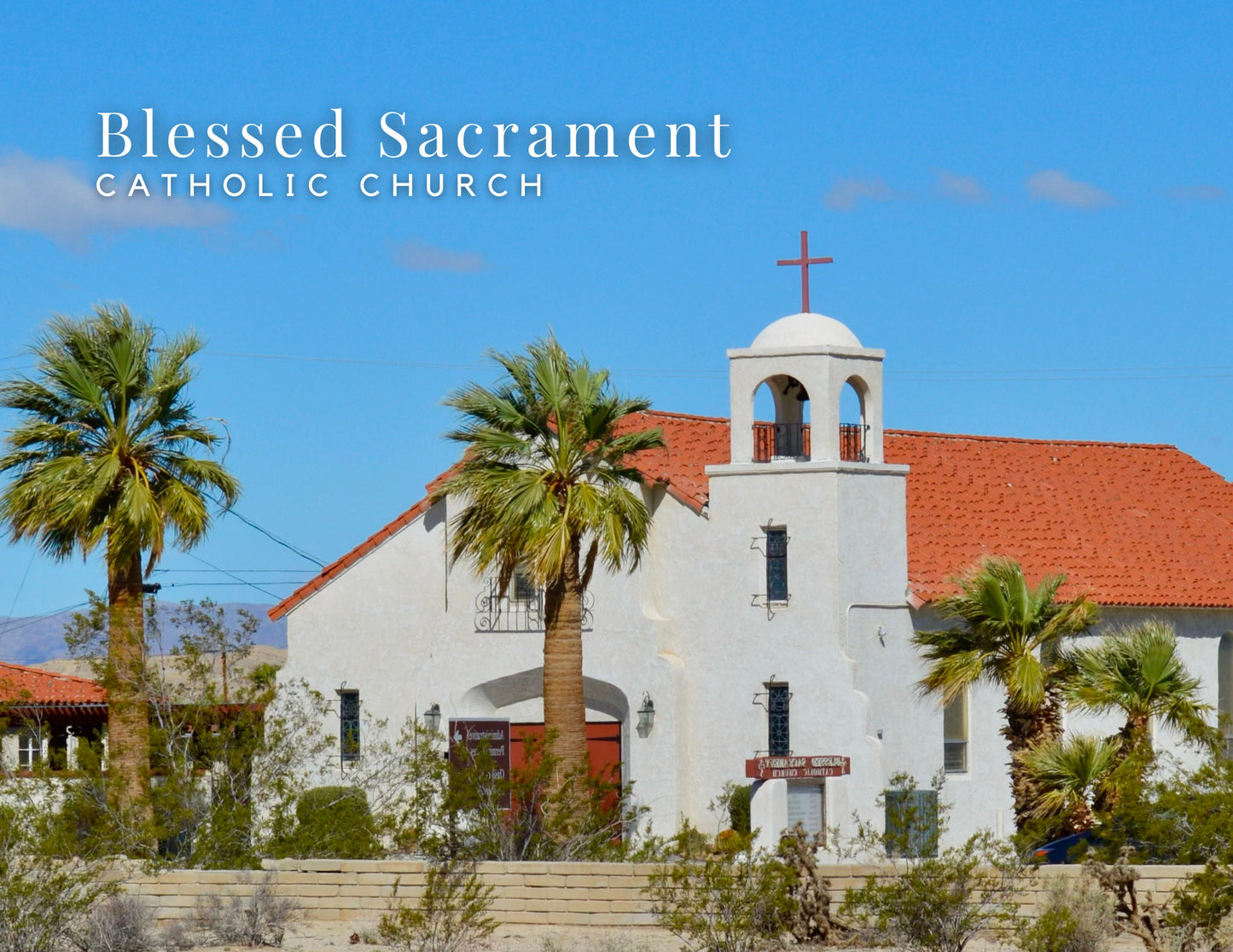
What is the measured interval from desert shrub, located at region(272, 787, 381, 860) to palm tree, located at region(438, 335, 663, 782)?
4036 millimetres

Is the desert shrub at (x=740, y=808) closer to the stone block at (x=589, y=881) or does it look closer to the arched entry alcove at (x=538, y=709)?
the arched entry alcove at (x=538, y=709)

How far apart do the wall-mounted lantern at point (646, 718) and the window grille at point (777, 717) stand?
7.05 ft

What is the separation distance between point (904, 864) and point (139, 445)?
15.0 metres

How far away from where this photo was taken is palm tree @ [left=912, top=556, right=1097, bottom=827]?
32.8 meters

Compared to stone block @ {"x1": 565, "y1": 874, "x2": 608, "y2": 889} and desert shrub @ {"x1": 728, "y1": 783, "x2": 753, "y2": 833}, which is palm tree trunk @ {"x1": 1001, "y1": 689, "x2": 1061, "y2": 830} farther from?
stone block @ {"x1": 565, "y1": 874, "x2": 608, "y2": 889}

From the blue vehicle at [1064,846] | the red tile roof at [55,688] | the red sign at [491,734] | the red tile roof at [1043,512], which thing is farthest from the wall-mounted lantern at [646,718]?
Result: the red tile roof at [55,688]

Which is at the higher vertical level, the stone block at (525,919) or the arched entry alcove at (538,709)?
the arched entry alcove at (538,709)

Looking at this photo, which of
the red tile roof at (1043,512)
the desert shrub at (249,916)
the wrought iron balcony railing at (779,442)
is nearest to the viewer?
the desert shrub at (249,916)

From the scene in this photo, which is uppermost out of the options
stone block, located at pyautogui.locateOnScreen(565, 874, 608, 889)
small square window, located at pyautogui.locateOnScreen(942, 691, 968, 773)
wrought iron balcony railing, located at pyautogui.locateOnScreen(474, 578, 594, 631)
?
wrought iron balcony railing, located at pyautogui.locateOnScreen(474, 578, 594, 631)

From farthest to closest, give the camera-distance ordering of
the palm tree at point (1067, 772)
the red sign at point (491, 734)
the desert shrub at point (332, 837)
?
the red sign at point (491, 734) → the palm tree at point (1067, 772) → the desert shrub at point (332, 837)

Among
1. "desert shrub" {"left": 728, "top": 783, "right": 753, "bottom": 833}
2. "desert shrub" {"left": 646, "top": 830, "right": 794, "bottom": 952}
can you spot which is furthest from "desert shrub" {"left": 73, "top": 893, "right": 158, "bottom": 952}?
"desert shrub" {"left": 728, "top": 783, "right": 753, "bottom": 833}

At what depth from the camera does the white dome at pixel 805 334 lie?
38.4 metres

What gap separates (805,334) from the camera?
38.5m

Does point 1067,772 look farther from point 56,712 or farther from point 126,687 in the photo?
point 56,712
